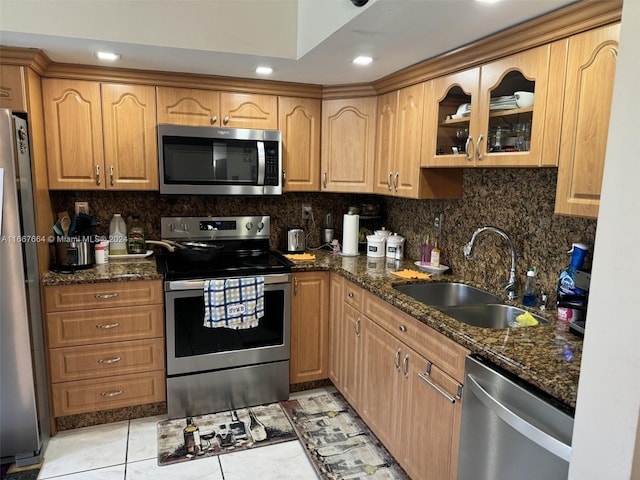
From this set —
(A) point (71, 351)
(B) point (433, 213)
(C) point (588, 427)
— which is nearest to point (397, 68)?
(B) point (433, 213)

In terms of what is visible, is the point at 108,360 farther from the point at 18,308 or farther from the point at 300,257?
the point at 300,257

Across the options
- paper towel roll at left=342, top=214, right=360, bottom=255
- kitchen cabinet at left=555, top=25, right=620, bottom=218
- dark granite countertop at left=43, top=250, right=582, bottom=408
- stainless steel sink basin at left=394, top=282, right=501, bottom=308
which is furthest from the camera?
paper towel roll at left=342, top=214, right=360, bottom=255

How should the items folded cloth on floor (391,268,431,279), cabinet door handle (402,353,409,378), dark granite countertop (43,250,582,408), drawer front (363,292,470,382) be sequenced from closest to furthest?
dark granite countertop (43,250,582,408), drawer front (363,292,470,382), cabinet door handle (402,353,409,378), folded cloth on floor (391,268,431,279)

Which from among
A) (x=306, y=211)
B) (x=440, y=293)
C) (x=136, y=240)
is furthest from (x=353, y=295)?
(x=136, y=240)

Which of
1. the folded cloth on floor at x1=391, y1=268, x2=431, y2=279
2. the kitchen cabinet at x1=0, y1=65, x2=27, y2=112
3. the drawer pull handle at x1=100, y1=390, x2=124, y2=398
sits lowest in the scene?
the drawer pull handle at x1=100, y1=390, x2=124, y2=398

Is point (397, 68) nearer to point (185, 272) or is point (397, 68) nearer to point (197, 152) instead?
point (197, 152)

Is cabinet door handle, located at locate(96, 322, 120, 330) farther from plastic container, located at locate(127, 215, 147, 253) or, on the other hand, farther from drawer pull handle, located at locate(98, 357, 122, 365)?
plastic container, located at locate(127, 215, 147, 253)

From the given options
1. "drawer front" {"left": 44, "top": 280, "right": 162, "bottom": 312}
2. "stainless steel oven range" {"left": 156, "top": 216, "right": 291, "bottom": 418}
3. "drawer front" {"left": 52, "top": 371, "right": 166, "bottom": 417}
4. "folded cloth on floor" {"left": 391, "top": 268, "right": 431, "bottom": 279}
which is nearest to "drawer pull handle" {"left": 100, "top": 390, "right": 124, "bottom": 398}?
"drawer front" {"left": 52, "top": 371, "right": 166, "bottom": 417}

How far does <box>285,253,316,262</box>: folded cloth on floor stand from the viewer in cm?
303

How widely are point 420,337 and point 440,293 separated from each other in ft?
2.15

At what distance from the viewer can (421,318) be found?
6.13 feet

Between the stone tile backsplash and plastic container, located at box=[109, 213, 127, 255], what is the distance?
0.08 m

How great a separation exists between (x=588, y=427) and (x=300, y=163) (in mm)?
2470

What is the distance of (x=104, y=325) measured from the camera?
2533 millimetres
